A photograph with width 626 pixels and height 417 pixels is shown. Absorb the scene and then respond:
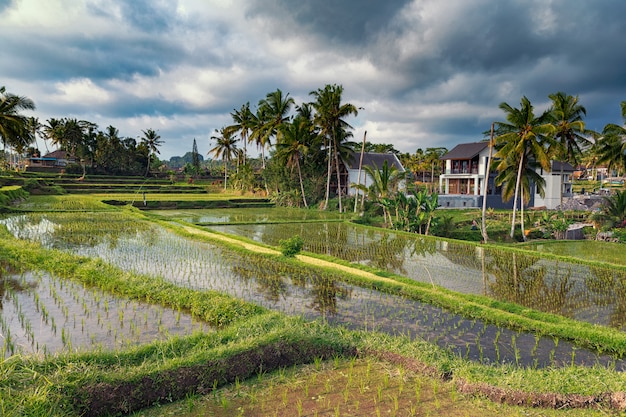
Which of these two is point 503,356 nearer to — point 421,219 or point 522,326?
point 522,326

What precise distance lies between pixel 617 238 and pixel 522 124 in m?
5.72

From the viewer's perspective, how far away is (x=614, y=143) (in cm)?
2327

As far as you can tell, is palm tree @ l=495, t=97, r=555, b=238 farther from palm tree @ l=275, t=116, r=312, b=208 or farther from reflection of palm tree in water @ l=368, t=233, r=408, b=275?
palm tree @ l=275, t=116, r=312, b=208

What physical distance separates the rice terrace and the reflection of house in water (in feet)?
56.6

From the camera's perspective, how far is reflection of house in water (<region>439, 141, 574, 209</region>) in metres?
29.9

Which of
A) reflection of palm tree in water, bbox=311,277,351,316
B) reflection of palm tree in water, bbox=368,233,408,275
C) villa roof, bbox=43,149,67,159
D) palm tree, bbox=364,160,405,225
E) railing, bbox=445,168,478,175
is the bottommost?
reflection of palm tree in water, bbox=311,277,351,316

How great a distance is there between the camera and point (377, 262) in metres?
11.6

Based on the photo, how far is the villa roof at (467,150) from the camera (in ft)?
103

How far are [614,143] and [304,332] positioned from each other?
82.2 ft

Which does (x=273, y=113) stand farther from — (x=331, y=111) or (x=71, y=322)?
(x=71, y=322)

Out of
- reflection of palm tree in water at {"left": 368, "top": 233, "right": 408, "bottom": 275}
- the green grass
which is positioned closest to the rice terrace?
reflection of palm tree in water at {"left": 368, "top": 233, "right": 408, "bottom": 275}

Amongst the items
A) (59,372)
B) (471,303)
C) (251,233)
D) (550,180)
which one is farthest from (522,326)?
(550,180)

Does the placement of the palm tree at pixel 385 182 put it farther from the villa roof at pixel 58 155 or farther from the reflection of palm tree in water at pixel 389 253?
the villa roof at pixel 58 155

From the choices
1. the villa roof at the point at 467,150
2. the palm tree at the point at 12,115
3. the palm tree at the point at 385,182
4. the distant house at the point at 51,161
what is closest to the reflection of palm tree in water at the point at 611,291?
the palm tree at the point at 385,182
